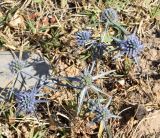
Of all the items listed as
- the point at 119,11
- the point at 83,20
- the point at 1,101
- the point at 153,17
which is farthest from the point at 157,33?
the point at 1,101

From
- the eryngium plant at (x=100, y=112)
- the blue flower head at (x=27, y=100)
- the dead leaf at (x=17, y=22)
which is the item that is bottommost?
the eryngium plant at (x=100, y=112)

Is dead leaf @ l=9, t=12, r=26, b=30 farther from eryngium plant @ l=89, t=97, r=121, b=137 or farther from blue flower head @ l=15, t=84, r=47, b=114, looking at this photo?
eryngium plant @ l=89, t=97, r=121, b=137

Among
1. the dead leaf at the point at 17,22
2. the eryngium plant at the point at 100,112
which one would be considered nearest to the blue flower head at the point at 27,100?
the eryngium plant at the point at 100,112

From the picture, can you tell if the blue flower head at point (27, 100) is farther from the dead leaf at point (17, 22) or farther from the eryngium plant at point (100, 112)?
the dead leaf at point (17, 22)

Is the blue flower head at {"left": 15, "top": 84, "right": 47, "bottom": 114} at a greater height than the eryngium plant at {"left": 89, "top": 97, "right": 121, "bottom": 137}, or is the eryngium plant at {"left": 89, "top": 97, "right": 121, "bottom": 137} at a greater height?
the blue flower head at {"left": 15, "top": 84, "right": 47, "bottom": 114}

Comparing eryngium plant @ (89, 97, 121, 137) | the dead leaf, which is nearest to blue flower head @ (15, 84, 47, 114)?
eryngium plant @ (89, 97, 121, 137)

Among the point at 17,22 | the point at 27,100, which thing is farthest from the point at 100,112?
the point at 17,22

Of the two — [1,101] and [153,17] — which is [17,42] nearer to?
[1,101]

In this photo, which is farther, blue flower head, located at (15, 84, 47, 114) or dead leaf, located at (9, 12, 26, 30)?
dead leaf, located at (9, 12, 26, 30)

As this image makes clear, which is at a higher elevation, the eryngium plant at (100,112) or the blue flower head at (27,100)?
the blue flower head at (27,100)

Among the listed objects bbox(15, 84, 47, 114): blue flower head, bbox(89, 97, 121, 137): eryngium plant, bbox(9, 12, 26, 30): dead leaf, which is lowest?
bbox(89, 97, 121, 137): eryngium plant

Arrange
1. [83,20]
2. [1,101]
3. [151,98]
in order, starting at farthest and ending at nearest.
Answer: [83,20] → [151,98] → [1,101]
